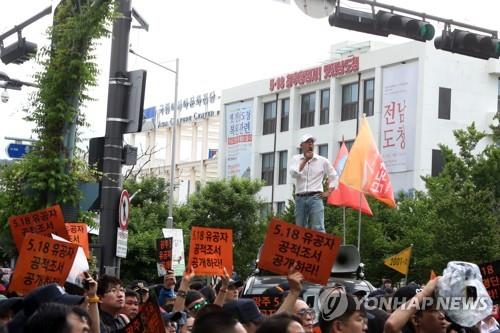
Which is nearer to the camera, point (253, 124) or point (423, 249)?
point (423, 249)

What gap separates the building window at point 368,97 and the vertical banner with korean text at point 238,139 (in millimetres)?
10394

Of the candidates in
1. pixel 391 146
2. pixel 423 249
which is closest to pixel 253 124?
pixel 391 146

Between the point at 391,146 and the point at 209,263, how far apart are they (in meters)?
48.0

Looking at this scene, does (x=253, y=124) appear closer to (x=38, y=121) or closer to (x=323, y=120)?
(x=323, y=120)

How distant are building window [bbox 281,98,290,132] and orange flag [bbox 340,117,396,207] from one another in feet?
139

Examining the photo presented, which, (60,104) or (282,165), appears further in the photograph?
(282,165)

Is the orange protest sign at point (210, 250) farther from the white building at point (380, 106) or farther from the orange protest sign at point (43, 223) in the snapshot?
the white building at point (380, 106)

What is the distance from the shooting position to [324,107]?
65875mm

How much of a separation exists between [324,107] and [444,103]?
7.89 meters

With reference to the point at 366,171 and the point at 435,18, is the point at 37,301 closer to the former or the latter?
the point at 435,18

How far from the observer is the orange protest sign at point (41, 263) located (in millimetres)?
9859

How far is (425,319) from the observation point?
283 inches

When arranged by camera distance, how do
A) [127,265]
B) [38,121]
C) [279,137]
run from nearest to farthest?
1. [38,121]
2. [127,265]
3. [279,137]

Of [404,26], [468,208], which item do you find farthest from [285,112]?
[404,26]
